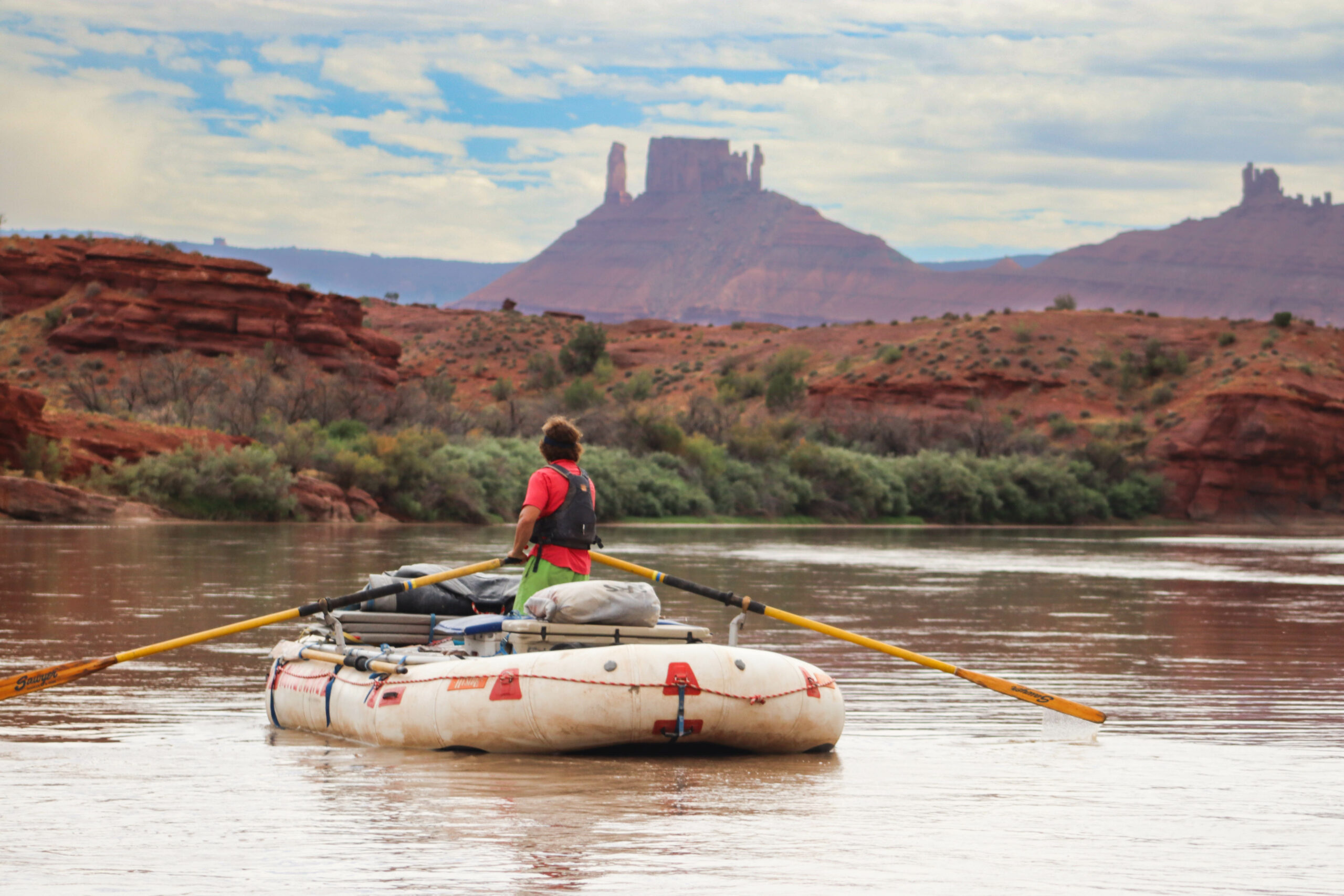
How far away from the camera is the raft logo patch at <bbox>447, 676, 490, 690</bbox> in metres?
8.85

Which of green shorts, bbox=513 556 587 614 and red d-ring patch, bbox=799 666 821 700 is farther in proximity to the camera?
green shorts, bbox=513 556 587 614

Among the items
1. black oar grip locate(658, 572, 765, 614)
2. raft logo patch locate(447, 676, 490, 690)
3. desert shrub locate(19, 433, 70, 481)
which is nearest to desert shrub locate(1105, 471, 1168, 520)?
desert shrub locate(19, 433, 70, 481)

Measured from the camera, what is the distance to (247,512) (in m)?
39.5

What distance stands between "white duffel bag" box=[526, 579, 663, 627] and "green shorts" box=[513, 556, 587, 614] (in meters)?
0.27

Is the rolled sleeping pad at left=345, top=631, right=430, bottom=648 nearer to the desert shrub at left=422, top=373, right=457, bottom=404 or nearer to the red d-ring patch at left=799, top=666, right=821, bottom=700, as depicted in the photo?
the red d-ring patch at left=799, top=666, right=821, bottom=700

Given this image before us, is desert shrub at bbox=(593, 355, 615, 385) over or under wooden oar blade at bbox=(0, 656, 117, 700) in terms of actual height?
over

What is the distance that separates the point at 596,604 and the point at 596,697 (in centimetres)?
80

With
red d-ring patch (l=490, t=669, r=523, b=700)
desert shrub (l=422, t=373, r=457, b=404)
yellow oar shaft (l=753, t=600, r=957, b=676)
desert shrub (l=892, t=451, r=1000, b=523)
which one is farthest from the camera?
desert shrub (l=422, t=373, r=457, b=404)

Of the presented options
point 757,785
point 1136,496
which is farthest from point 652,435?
point 757,785

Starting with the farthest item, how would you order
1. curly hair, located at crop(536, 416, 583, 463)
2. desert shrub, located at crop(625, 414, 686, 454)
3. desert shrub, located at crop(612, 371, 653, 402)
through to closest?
1. desert shrub, located at crop(612, 371, 653, 402)
2. desert shrub, located at crop(625, 414, 686, 454)
3. curly hair, located at crop(536, 416, 583, 463)

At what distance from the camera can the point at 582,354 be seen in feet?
290

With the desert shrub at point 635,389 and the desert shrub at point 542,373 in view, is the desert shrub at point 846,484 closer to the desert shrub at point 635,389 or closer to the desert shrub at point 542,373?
the desert shrub at point 635,389

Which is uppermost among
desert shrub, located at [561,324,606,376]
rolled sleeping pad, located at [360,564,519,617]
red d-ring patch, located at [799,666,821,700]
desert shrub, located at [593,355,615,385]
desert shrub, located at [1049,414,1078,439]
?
desert shrub, located at [561,324,606,376]

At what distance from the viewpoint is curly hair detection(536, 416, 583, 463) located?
9.84m
